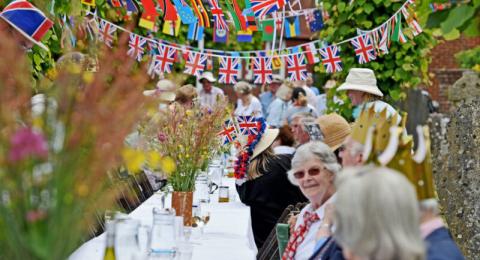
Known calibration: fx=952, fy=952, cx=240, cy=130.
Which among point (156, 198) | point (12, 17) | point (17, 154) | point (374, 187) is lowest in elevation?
point (156, 198)

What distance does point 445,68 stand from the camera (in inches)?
708

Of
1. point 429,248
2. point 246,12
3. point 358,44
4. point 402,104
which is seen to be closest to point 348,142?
point 429,248

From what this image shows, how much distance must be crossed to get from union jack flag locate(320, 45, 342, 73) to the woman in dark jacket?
313cm

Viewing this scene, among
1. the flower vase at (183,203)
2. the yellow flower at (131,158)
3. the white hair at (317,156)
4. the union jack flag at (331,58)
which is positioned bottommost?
the flower vase at (183,203)

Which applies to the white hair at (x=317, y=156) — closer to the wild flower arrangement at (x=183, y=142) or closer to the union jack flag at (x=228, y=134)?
the wild flower arrangement at (x=183, y=142)

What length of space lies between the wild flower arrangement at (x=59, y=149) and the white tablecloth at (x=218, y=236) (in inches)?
64.5

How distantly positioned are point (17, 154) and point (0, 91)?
0.53 ft

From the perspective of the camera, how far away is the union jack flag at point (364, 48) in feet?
29.9

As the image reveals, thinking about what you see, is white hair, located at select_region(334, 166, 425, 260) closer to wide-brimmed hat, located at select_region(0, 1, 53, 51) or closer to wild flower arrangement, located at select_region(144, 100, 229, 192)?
wide-brimmed hat, located at select_region(0, 1, 53, 51)

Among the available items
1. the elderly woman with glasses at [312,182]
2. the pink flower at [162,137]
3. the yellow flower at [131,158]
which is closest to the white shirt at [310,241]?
the elderly woman with glasses at [312,182]

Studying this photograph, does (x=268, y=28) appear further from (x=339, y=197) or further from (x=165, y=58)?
(x=339, y=197)

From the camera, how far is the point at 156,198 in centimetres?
670

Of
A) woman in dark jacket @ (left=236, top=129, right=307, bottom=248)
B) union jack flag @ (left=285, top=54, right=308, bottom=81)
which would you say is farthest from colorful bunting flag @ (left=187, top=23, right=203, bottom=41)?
woman in dark jacket @ (left=236, top=129, right=307, bottom=248)

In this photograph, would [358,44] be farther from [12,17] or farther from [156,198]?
[12,17]
